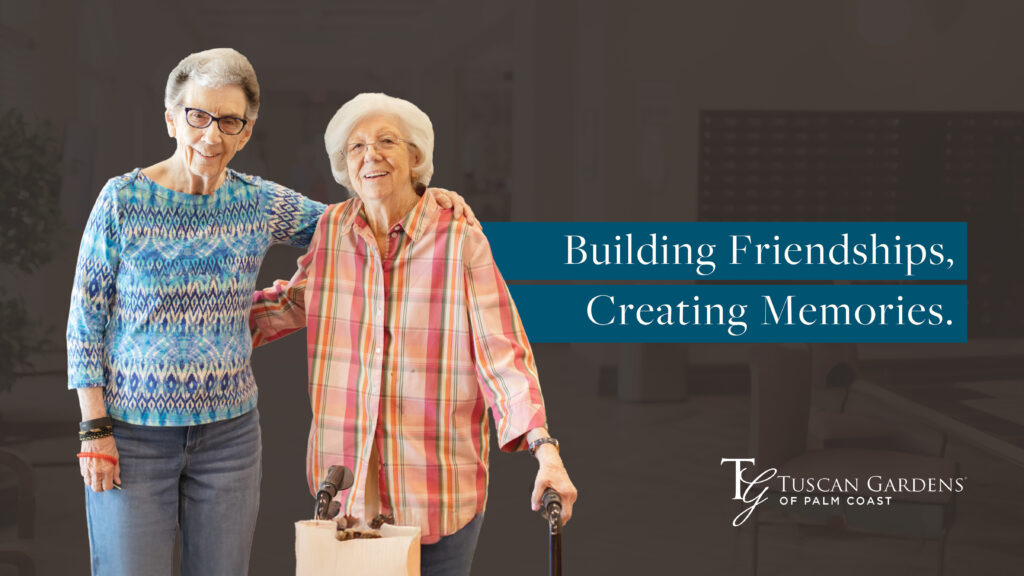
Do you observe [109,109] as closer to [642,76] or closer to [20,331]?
[20,331]

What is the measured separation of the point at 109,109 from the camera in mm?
3410

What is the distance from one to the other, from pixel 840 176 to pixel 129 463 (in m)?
2.43

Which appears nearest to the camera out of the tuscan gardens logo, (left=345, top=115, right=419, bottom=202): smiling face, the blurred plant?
(left=345, top=115, right=419, bottom=202): smiling face

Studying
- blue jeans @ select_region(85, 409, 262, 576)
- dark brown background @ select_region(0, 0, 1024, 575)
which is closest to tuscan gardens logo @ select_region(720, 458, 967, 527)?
dark brown background @ select_region(0, 0, 1024, 575)

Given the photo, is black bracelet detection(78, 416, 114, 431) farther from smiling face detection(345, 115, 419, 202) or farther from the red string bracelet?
smiling face detection(345, 115, 419, 202)

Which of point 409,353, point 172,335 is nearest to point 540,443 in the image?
point 409,353

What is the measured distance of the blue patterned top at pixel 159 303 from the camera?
6.28 ft

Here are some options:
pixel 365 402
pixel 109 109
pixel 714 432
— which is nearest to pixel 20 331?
pixel 109 109

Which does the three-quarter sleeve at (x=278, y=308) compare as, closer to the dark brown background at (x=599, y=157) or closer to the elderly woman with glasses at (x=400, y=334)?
the elderly woman with glasses at (x=400, y=334)

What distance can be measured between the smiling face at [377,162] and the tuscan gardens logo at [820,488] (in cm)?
200

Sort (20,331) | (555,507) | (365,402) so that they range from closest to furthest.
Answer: (555,507) < (365,402) < (20,331)

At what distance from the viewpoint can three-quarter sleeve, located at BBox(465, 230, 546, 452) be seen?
184cm

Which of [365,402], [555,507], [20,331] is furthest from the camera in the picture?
[20,331]

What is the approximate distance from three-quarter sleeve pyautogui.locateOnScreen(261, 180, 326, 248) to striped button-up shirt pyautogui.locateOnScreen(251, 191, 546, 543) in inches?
6.2
